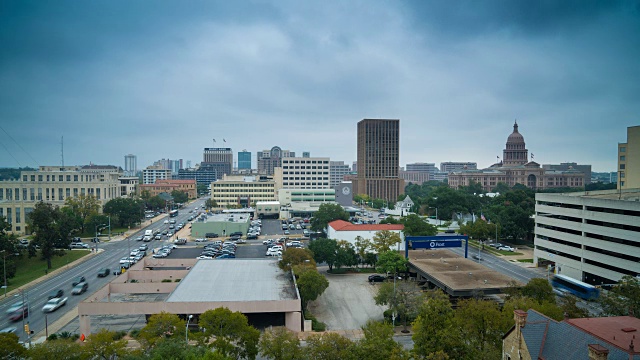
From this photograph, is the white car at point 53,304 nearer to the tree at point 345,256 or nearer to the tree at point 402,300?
the tree at point 345,256

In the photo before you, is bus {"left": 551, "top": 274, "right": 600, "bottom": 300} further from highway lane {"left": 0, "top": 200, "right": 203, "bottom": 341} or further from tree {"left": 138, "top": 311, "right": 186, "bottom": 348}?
highway lane {"left": 0, "top": 200, "right": 203, "bottom": 341}

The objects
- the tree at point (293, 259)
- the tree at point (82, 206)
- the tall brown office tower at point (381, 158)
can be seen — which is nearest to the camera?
the tree at point (293, 259)

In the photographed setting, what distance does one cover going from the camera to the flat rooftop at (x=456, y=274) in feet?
124

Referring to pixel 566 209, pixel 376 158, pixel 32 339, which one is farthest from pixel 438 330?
pixel 376 158

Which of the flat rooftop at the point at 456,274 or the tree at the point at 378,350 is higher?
the tree at the point at 378,350

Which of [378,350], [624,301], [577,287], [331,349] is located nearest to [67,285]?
[331,349]

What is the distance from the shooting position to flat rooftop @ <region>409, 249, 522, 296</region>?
3772 cm

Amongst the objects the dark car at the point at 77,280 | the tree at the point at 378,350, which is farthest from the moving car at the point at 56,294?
Answer: the tree at the point at 378,350

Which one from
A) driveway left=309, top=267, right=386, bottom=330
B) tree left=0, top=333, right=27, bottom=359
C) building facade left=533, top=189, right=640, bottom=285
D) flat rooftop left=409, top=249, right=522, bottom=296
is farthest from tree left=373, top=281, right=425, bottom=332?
tree left=0, top=333, right=27, bottom=359

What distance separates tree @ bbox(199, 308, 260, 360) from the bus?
33409mm

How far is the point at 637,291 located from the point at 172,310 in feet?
119

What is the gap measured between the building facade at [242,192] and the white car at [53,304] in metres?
83.2

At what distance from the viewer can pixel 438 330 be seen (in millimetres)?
22938

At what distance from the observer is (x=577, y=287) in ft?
138
